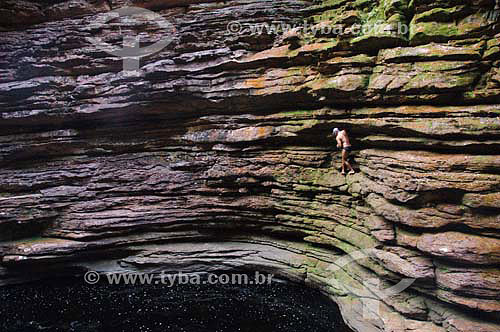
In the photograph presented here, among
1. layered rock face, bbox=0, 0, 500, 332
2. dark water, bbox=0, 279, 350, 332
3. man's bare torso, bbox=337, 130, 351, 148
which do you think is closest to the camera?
layered rock face, bbox=0, 0, 500, 332

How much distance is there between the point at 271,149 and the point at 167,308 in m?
6.33

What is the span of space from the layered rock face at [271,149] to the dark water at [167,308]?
719 mm

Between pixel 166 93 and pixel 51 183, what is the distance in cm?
584

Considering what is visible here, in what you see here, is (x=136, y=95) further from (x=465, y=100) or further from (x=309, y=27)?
(x=465, y=100)

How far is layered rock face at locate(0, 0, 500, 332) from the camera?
796 cm

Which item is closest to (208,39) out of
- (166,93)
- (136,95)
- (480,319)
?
(166,93)

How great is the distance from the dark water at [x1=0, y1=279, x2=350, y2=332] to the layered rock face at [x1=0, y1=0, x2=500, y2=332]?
719 mm

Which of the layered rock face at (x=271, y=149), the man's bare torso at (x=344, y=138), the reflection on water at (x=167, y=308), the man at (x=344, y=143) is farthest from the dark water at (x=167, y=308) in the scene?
the man's bare torso at (x=344, y=138)

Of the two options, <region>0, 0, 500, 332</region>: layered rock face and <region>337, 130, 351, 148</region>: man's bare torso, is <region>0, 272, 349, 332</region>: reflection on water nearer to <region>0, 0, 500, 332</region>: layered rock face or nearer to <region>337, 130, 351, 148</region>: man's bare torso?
<region>0, 0, 500, 332</region>: layered rock face

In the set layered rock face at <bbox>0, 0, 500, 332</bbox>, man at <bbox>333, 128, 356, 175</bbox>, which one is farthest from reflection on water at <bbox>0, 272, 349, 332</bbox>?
man at <bbox>333, 128, 356, 175</bbox>

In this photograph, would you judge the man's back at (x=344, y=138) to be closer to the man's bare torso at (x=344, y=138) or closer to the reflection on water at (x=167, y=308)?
the man's bare torso at (x=344, y=138)

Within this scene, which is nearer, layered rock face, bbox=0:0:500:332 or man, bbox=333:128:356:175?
layered rock face, bbox=0:0:500:332

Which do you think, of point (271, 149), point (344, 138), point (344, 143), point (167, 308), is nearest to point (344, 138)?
point (344, 138)

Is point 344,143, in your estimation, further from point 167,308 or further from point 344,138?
point 167,308
